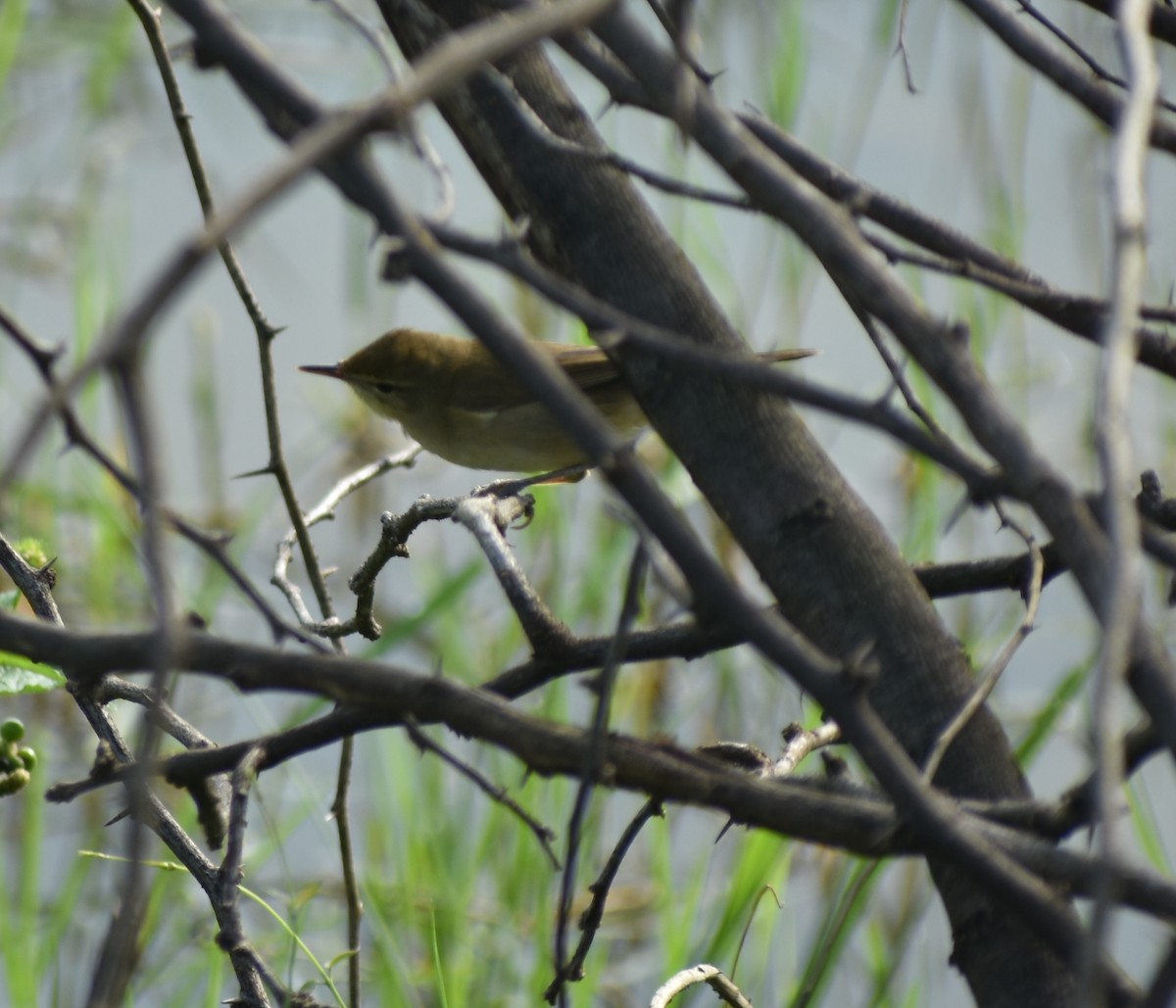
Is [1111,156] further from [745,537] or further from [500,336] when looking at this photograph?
[745,537]

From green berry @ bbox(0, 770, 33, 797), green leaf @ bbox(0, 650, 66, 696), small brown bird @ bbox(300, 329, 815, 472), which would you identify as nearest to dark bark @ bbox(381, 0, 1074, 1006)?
green leaf @ bbox(0, 650, 66, 696)

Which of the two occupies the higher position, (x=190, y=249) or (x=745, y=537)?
(x=745, y=537)

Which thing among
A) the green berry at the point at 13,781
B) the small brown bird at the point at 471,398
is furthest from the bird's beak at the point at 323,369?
the green berry at the point at 13,781

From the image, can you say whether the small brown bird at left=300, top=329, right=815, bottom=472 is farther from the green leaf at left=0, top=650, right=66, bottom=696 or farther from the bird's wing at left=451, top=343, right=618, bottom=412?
the green leaf at left=0, top=650, right=66, bottom=696

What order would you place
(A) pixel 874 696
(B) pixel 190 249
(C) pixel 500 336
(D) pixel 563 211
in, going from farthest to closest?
(D) pixel 563 211
(A) pixel 874 696
(C) pixel 500 336
(B) pixel 190 249

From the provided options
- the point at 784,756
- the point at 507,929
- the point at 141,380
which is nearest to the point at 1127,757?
the point at 784,756

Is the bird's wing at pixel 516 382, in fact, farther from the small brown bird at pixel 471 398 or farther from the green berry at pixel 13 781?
the green berry at pixel 13 781

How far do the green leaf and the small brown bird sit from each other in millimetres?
1705

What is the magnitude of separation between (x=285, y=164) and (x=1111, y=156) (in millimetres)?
395

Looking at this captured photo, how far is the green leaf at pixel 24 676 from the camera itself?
1.06 metres

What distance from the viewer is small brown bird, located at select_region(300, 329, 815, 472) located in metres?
2.81

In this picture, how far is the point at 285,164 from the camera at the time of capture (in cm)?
55

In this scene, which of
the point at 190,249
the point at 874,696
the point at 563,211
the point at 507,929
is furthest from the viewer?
the point at 507,929

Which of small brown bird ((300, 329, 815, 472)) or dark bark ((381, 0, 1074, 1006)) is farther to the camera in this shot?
small brown bird ((300, 329, 815, 472))
